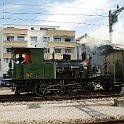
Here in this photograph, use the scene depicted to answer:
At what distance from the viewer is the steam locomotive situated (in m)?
18.6

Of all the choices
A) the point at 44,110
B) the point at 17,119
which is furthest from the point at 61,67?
the point at 17,119

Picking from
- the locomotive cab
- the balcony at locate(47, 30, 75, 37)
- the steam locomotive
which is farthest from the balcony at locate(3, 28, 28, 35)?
the locomotive cab

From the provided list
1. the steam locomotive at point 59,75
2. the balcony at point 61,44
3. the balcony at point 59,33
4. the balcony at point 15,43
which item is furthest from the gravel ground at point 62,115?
the balcony at point 59,33

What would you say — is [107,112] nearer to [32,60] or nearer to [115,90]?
[32,60]

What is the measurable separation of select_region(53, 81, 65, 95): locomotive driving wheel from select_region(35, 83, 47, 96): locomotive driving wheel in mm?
671

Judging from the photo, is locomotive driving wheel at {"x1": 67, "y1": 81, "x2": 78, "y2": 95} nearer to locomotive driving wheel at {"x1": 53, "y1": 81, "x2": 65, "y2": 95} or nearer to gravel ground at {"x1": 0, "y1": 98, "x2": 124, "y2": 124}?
locomotive driving wheel at {"x1": 53, "y1": 81, "x2": 65, "y2": 95}

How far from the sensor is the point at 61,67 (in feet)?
65.4

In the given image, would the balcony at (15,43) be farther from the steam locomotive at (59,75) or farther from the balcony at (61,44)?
the steam locomotive at (59,75)

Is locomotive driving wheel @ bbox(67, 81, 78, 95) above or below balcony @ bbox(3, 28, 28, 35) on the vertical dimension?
below

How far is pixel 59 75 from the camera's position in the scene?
1962 centimetres

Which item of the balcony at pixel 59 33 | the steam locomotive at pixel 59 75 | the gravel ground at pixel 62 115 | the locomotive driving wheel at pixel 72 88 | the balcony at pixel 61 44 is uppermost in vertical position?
the balcony at pixel 59 33

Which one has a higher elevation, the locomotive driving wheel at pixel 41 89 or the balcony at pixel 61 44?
the balcony at pixel 61 44

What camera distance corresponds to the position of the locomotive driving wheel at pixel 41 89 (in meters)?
18.7

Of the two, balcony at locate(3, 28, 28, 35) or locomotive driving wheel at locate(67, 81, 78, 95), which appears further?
balcony at locate(3, 28, 28, 35)
